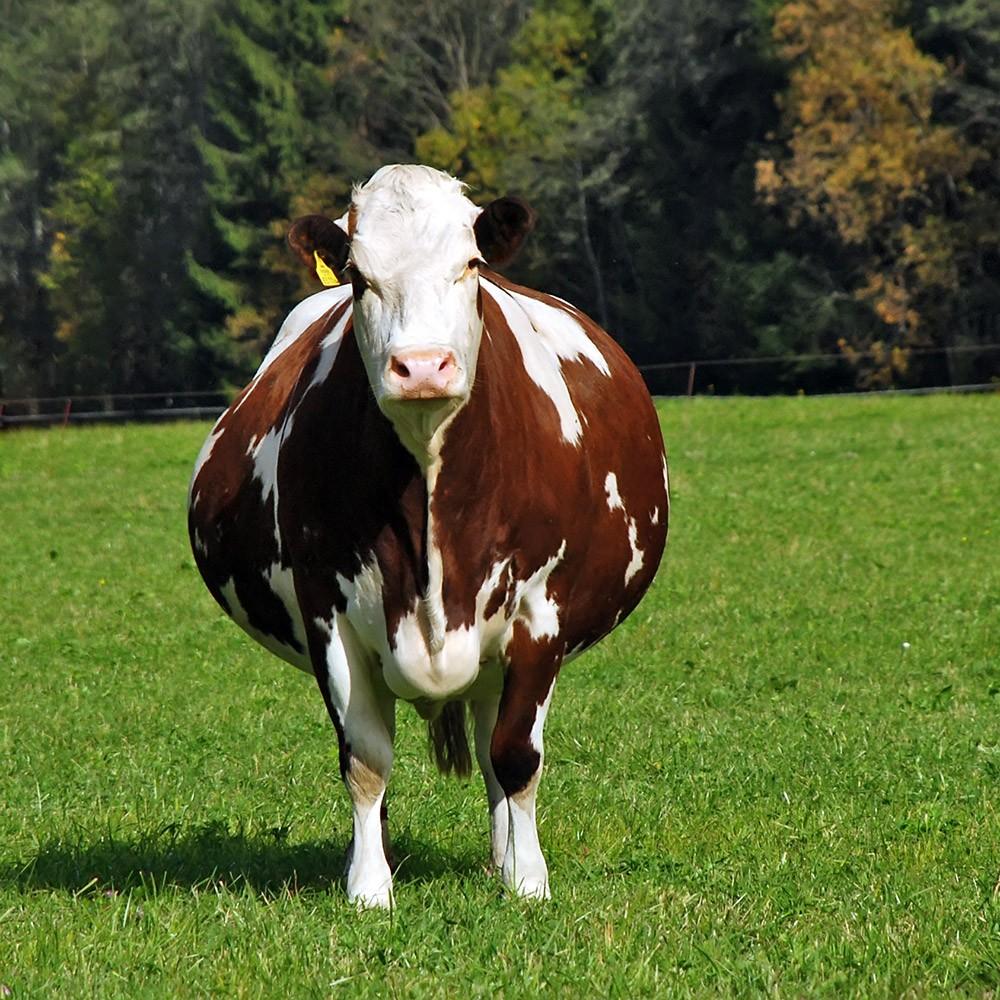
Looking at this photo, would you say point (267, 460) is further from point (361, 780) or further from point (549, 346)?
point (361, 780)

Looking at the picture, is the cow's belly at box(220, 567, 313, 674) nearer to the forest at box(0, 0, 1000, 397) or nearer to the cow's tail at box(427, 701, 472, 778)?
the cow's tail at box(427, 701, 472, 778)

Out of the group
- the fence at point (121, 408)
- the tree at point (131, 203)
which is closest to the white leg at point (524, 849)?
the fence at point (121, 408)

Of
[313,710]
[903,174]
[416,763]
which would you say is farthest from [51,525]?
[903,174]

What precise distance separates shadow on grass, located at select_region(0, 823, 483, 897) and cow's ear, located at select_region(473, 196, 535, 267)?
A: 2135 millimetres

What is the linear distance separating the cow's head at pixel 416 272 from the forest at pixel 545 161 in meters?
38.4

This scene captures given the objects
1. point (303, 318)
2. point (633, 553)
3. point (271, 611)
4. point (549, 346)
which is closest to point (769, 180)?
point (303, 318)

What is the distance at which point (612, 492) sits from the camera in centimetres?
671

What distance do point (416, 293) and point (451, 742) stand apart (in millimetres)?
2380

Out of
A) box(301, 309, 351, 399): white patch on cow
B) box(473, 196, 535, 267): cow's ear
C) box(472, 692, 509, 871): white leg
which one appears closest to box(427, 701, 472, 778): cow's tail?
box(472, 692, 509, 871): white leg

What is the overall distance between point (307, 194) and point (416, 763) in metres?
54.9

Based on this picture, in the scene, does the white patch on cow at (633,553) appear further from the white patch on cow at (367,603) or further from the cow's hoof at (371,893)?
the cow's hoof at (371,893)

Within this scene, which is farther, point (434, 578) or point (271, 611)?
point (271, 611)

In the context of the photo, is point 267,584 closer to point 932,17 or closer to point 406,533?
point 406,533

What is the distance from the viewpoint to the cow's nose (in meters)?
5.23
